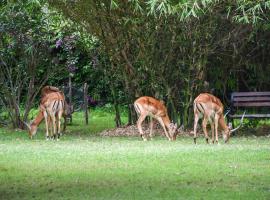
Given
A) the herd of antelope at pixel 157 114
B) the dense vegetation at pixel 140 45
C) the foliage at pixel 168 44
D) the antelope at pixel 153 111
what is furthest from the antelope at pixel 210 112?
the foliage at pixel 168 44

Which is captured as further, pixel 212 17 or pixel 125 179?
pixel 212 17

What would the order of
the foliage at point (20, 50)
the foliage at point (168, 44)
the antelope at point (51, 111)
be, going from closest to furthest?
the antelope at point (51, 111), the foliage at point (168, 44), the foliage at point (20, 50)

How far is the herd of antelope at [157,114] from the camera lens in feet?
54.1

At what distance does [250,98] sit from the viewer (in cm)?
1906

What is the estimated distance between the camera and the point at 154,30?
18.2 meters

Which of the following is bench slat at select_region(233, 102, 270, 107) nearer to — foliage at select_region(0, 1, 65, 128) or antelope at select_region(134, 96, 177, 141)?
antelope at select_region(134, 96, 177, 141)

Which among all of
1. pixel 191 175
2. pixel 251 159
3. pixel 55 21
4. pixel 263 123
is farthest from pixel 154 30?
pixel 191 175

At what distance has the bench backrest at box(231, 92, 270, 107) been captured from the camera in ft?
62.3

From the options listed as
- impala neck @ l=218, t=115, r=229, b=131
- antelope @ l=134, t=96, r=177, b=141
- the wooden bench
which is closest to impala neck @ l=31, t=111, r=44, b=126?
antelope @ l=134, t=96, r=177, b=141

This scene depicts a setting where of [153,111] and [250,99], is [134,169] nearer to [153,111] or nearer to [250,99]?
[153,111]

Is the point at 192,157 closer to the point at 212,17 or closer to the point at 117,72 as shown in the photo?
the point at 212,17

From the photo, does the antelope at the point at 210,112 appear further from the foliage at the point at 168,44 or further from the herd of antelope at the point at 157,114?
the foliage at the point at 168,44

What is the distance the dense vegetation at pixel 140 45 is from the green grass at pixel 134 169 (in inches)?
103

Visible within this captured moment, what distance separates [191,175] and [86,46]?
10.6 m
